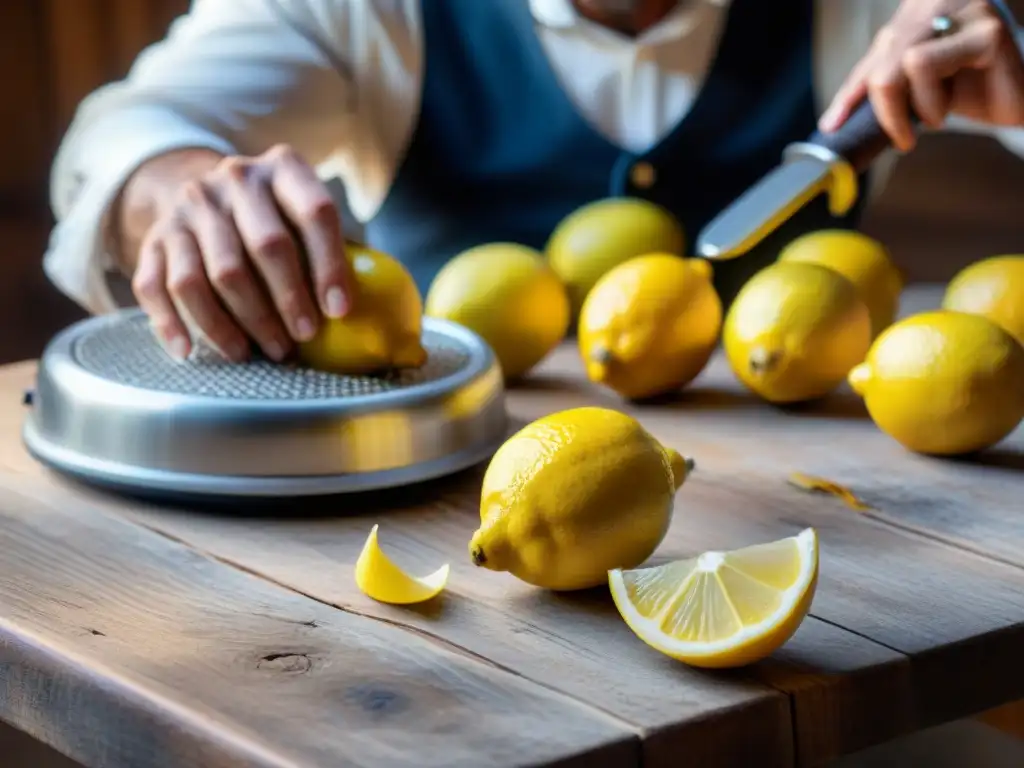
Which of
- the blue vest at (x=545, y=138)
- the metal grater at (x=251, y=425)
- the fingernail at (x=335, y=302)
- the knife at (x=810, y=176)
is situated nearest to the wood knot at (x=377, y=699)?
the metal grater at (x=251, y=425)

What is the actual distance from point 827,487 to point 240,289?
0.40 metres

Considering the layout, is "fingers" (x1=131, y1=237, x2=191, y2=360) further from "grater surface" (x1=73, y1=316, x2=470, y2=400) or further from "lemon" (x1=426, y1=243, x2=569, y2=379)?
"lemon" (x1=426, y1=243, x2=569, y2=379)

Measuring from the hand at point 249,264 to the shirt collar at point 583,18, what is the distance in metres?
0.54

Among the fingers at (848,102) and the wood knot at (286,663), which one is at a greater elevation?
the fingers at (848,102)

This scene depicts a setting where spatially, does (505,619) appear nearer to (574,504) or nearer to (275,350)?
(574,504)

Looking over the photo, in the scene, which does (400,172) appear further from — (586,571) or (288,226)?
(586,571)

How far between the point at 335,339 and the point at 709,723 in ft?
1.35

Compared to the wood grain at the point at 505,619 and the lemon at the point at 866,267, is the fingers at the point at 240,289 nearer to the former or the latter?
the wood grain at the point at 505,619

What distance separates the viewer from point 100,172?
120 centimetres

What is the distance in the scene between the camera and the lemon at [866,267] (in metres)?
1.10

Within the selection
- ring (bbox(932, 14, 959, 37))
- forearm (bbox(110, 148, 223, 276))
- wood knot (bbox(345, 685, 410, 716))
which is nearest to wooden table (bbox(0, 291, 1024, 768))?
wood knot (bbox(345, 685, 410, 716))

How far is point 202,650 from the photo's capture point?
61 cm

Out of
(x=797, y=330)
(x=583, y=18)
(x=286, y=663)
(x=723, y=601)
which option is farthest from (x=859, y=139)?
(x=286, y=663)

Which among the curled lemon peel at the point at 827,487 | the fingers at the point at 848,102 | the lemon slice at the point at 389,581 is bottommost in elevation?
the curled lemon peel at the point at 827,487
